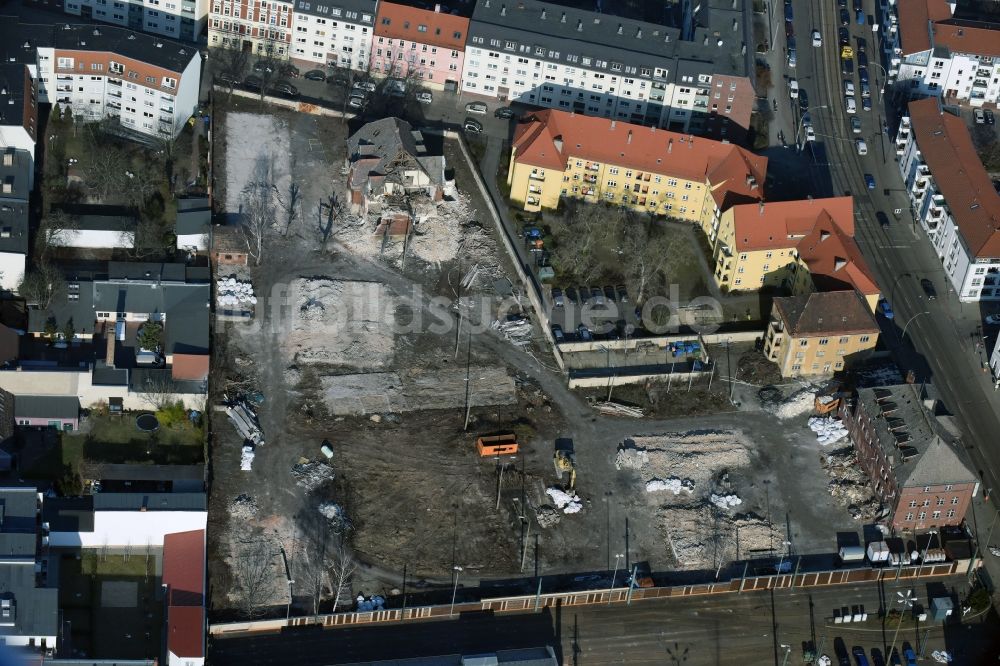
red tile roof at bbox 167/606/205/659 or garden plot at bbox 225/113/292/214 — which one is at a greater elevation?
garden plot at bbox 225/113/292/214

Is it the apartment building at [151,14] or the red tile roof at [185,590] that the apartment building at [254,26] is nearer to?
the apartment building at [151,14]

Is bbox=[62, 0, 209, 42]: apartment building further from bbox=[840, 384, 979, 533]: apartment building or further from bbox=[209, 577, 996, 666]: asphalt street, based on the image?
bbox=[840, 384, 979, 533]: apartment building

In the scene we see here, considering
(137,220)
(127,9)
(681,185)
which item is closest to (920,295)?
(681,185)

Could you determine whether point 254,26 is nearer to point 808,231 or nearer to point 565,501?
point 808,231

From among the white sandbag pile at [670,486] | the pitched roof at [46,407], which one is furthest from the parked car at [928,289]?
the pitched roof at [46,407]

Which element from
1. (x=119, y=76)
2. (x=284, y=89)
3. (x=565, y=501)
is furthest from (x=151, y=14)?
(x=565, y=501)

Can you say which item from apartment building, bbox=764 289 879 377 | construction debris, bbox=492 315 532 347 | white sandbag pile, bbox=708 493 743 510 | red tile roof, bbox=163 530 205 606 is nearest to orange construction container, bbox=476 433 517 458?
construction debris, bbox=492 315 532 347
